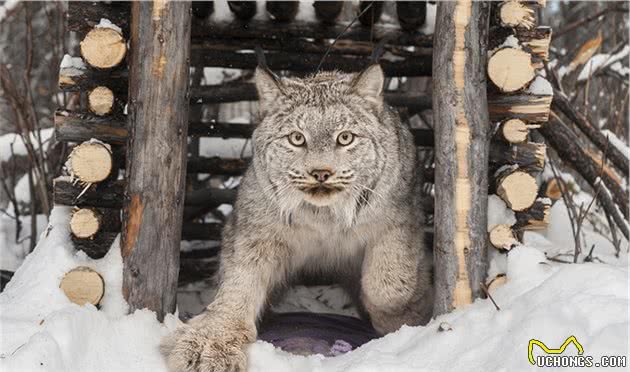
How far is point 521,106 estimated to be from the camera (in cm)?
392

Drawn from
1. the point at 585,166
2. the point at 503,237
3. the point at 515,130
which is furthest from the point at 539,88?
the point at 585,166

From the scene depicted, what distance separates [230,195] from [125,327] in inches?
84.0

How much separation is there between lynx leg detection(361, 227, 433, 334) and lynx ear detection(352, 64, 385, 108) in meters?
0.73

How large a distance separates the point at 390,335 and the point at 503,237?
793 millimetres

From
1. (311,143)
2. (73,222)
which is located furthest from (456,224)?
(73,222)

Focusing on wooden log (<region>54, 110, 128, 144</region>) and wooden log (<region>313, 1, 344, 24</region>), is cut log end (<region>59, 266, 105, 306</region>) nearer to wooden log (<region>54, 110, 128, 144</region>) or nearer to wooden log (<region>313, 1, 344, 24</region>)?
wooden log (<region>54, 110, 128, 144</region>)

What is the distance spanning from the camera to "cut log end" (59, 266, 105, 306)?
377 centimetres

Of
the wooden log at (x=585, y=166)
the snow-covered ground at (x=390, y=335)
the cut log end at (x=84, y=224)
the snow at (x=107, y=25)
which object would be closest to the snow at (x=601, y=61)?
the wooden log at (x=585, y=166)

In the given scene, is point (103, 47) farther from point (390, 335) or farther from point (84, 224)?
point (390, 335)

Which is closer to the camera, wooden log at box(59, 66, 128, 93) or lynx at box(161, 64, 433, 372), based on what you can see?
lynx at box(161, 64, 433, 372)

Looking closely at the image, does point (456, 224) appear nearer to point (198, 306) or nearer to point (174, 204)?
point (174, 204)

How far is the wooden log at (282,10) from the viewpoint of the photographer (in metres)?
4.61

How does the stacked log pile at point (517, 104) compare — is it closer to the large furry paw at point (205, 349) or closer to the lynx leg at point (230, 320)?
the lynx leg at point (230, 320)

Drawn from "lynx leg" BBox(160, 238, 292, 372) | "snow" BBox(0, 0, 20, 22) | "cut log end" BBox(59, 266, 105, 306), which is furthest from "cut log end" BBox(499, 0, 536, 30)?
"snow" BBox(0, 0, 20, 22)
